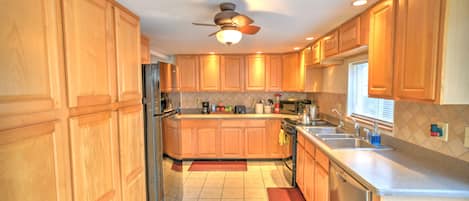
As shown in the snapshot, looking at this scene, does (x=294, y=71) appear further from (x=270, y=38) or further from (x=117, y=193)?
(x=117, y=193)

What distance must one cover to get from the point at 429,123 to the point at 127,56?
2.37 meters

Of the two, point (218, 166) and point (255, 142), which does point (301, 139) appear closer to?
point (255, 142)

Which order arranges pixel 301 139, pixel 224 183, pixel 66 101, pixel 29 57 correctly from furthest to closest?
1. pixel 224 183
2. pixel 301 139
3. pixel 66 101
4. pixel 29 57

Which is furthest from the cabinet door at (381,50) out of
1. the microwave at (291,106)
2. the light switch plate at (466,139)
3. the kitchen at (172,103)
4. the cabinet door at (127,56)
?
the microwave at (291,106)

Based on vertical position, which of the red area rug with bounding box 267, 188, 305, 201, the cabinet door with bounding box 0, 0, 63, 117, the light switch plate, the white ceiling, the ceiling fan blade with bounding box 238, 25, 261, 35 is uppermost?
the white ceiling

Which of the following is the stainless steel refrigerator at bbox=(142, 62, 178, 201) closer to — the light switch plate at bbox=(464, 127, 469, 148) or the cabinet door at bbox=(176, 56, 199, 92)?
the cabinet door at bbox=(176, 56, 199, 92)

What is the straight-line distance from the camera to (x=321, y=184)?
2289 mm

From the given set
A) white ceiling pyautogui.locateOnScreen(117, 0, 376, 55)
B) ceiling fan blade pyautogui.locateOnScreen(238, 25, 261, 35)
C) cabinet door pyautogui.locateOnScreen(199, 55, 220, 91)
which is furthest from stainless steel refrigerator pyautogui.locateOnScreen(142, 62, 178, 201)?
cabinet door pyautogui.locateOnScreen(199, 55, 220, 91)

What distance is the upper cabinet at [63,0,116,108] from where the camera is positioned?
117 cm

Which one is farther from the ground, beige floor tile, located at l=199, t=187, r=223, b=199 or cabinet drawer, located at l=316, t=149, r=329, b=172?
cabinet drawer, located at l=316, t=149, r=329, b=172

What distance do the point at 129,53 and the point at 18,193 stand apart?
1.21 metres

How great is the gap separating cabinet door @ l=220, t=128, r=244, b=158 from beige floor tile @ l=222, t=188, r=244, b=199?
1.15 metres

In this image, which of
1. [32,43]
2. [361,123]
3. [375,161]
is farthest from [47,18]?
[361,123]

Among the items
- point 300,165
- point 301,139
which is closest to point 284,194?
point 300,165
